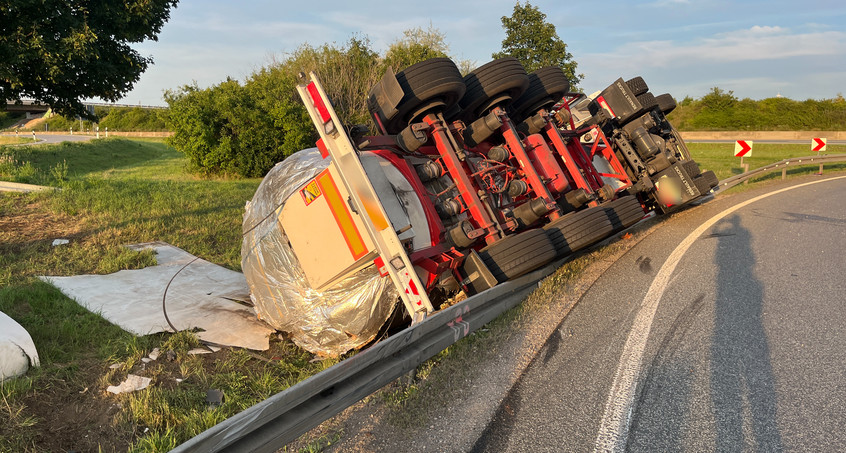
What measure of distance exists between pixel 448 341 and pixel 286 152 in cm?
1401

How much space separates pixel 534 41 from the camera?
19891 millimetres

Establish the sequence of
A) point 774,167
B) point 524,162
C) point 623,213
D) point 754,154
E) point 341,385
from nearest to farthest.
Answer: point 341,385 < point 524,162 < point 623,213 < point 774,167 < point 754,154

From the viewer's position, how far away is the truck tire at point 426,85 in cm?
498

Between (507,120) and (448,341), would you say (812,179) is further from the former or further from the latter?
(448,341)

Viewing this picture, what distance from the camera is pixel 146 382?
3.60 metres

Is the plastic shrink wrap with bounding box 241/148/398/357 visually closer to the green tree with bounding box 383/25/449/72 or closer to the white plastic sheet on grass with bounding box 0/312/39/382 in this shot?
the white plastic sheet on grass with bounding box 0/312/39/382

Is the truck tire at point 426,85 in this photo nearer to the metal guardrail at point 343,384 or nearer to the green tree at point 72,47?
the metal guardrail at point 343,384

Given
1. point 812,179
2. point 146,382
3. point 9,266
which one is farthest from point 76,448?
point 812,179

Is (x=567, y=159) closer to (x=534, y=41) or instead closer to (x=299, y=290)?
(x=299, y=290)

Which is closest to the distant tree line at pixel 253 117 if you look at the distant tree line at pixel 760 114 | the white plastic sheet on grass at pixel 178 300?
the white plastic sheet on grass at pixel 178 300

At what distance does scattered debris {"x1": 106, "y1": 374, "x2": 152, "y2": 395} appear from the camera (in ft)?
11.4

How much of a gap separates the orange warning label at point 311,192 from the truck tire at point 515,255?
59.3 inches

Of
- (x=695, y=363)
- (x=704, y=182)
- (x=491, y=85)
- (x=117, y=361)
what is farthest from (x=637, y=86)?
(x=117, y=361)

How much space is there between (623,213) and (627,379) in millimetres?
3259
